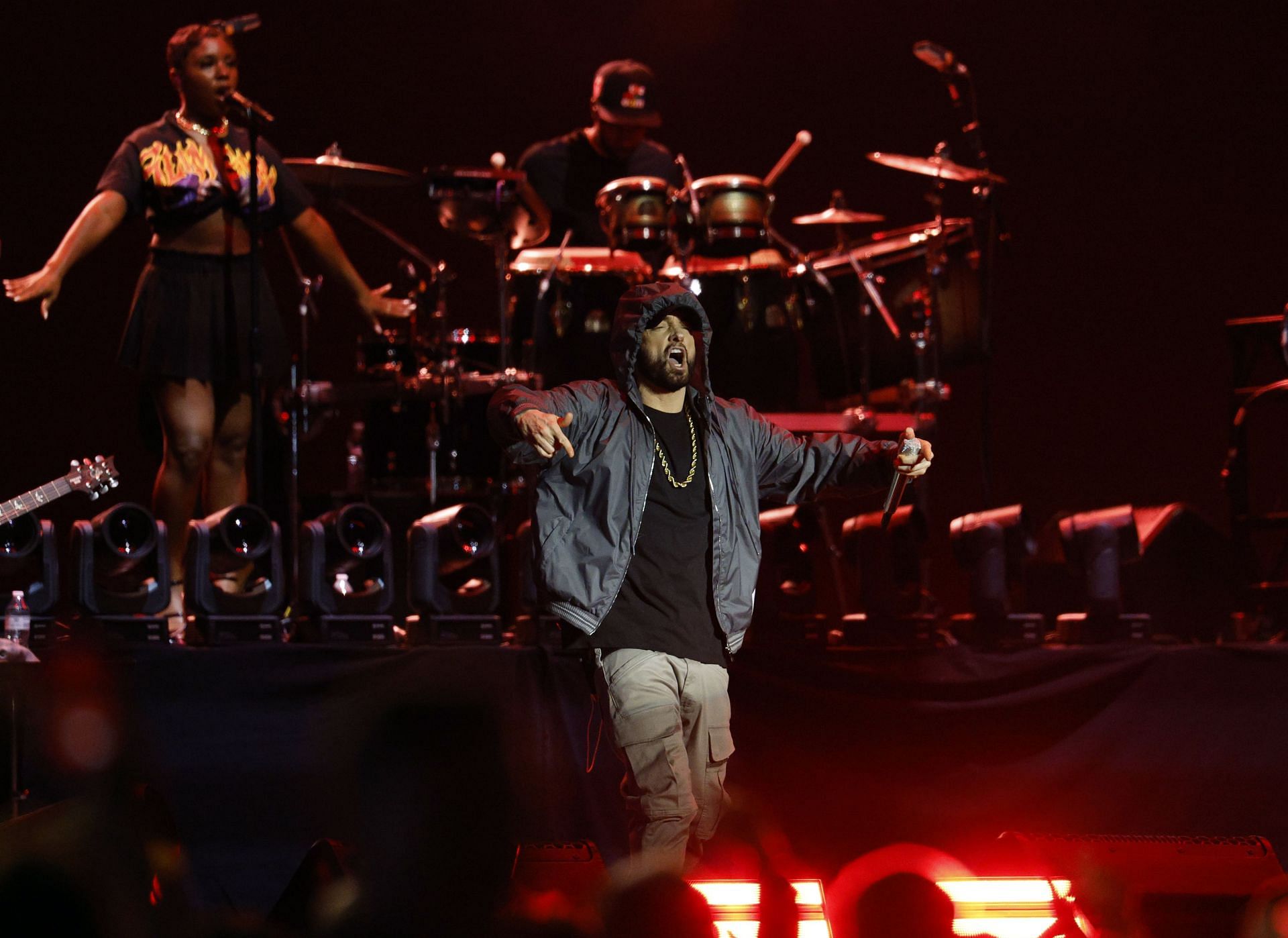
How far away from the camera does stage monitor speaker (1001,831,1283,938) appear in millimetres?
3469

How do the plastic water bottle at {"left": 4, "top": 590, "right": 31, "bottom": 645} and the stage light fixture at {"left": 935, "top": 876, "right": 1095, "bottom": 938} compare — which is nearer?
the stage light fixture at {"left": 935, "top": 876, "right": 1095, "bottom": 938}

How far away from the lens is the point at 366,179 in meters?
7.04

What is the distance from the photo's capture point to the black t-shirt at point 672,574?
3.89m

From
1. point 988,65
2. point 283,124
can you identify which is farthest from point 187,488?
point 988,65

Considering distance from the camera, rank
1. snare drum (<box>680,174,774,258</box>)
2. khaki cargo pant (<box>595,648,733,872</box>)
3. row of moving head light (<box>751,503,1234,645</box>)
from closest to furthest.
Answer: khaki cargo pant (<box>595,648,733,872</box>) → row of moving head light (<box>751,503,1234,645</box>) → snare drum (<box>680,174,774,258</box>)

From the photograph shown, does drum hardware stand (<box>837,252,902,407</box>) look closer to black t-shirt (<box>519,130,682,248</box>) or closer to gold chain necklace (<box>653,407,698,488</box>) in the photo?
black t-shirt (<box>519,130,682,248</box>)

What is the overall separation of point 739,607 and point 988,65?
21.0 ft

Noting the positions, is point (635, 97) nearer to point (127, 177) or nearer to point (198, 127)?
point (198, 127)

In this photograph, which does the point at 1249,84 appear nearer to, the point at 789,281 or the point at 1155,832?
the point at 789,281

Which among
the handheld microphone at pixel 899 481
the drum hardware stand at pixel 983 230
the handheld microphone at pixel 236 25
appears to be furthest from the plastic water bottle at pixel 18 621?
the drum hardware stand at pixel 983 230

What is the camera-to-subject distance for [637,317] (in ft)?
13.5

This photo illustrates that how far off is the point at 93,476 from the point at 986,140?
6406 mm

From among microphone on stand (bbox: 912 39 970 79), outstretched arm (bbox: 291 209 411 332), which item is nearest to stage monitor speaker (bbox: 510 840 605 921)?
outstretched arm (bbox: 291 209 411 332)

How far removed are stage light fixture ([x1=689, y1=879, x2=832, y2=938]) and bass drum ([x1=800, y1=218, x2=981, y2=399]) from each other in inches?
179
